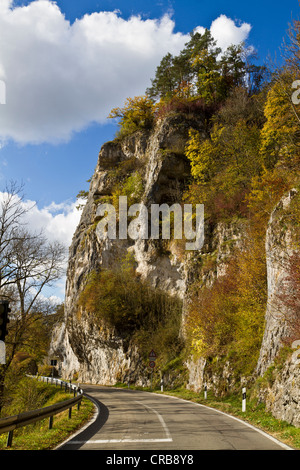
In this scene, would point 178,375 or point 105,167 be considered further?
point 105,167

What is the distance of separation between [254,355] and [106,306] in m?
20.4

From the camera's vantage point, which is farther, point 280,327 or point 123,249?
point 123,249

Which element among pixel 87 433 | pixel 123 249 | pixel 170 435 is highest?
pixel 123 249

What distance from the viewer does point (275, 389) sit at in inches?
468

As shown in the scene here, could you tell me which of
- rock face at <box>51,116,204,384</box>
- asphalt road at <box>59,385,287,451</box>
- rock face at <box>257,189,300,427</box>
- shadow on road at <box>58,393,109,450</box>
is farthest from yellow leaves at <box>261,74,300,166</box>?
shadow on road at <box>58,393,109,450</box>

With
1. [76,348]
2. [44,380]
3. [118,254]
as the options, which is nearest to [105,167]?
[118,254]

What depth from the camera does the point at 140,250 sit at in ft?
126

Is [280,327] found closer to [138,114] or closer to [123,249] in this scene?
[123,249]

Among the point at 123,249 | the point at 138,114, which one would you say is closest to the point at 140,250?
the point at 123,249

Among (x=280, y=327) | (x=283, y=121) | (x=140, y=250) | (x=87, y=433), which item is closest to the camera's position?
(x=87, y=433)

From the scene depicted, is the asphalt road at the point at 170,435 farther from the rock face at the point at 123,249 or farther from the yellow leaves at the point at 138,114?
the yellow leaves at the point at 138,114

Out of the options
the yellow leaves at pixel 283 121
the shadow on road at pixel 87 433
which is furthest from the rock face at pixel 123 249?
the shadow on road at pixel 87 433

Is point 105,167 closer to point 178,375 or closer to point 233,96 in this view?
point 233,96

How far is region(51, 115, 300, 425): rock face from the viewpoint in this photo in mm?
26438
